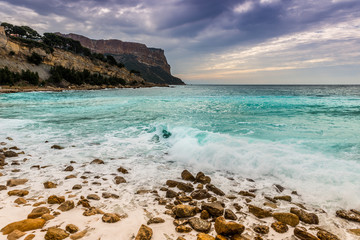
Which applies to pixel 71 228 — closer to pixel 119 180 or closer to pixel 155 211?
pixel 155 211

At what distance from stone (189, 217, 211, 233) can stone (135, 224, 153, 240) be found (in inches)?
24.6

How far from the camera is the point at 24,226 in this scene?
8.32ft

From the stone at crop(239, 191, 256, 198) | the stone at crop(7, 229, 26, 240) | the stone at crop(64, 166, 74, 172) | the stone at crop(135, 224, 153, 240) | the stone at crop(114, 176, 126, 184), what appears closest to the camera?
the stone at crop(7, 229, 26, 240)

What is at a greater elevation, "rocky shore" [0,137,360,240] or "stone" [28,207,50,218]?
"stone" [28,207,50,218]

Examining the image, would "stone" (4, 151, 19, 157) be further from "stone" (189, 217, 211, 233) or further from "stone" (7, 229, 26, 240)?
"stone" (189, 217, 211, 233)

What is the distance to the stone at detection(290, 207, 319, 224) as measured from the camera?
115 inches

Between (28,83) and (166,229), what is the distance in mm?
63584

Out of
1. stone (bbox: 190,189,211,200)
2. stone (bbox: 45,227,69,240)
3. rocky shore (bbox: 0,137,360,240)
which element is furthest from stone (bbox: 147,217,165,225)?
stone (bbox: 45,227,69,240)

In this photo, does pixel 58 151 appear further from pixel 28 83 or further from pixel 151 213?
pixel 28 83

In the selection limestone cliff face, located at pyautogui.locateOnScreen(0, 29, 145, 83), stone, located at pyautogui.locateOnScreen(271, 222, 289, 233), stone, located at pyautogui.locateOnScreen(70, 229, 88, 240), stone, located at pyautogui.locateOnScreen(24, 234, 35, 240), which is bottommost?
stone, located at pyautogui.locateOnScreen(271, 222, 289, 233)

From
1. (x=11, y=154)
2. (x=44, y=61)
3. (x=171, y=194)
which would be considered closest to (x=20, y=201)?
(x=171, y=194)

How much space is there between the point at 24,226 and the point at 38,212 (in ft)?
1.43

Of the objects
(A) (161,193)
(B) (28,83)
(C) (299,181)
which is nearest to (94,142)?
(A) (161,193)

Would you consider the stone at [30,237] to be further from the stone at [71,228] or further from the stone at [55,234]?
the stone at [71,228]
